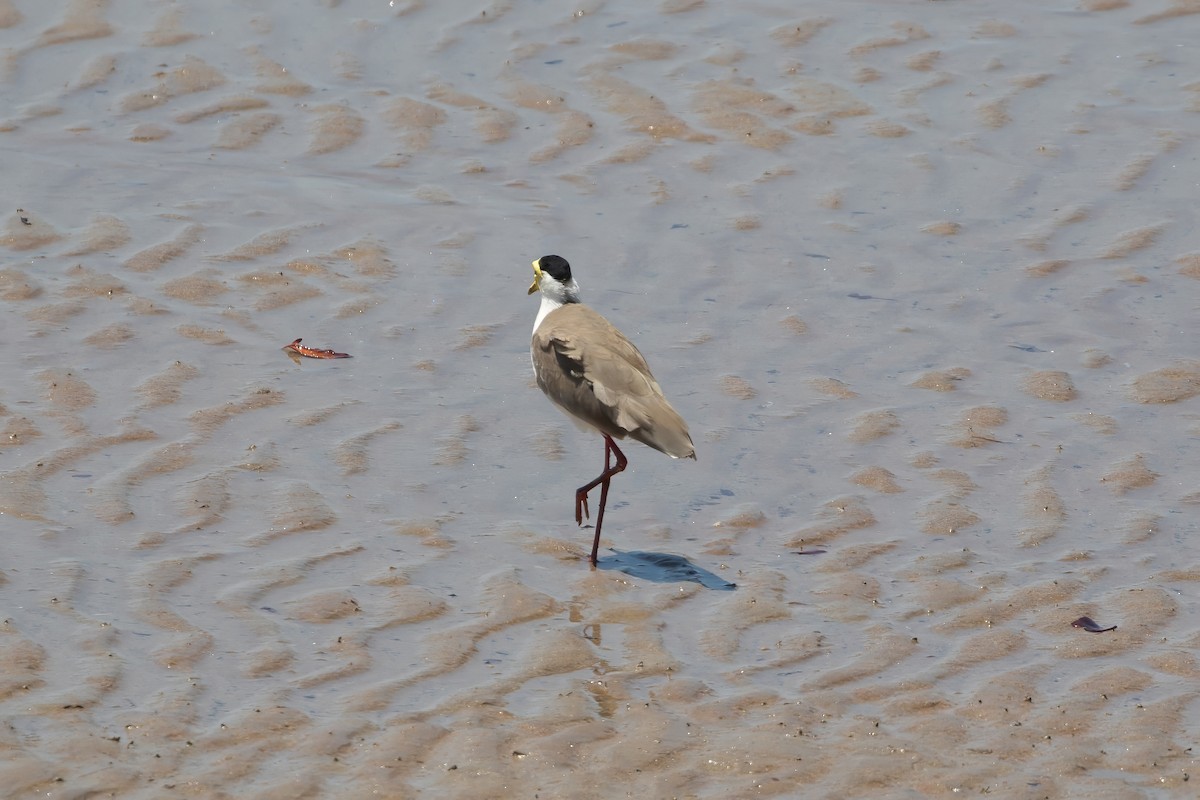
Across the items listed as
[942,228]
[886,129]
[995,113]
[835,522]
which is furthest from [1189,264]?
[835,522]

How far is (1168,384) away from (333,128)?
5371 mm

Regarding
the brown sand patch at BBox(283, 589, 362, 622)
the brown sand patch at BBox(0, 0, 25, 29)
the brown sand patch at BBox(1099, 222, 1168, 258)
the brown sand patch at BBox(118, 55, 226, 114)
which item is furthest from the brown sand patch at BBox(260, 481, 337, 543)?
the brown sand patch at BBox(0, 0, 25, 29)

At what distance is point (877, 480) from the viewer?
8016 mm

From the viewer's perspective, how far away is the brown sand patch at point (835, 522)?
7.53 meters

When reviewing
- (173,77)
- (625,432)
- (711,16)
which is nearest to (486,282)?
(625,432)

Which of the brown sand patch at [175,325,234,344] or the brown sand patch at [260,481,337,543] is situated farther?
the brown sand patch at [175,325,234,344]

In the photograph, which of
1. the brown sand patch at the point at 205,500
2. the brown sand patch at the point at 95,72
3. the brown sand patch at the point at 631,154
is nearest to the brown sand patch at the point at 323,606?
the brown sand patch at the point at 205,500

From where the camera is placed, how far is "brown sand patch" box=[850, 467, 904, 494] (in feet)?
26.1

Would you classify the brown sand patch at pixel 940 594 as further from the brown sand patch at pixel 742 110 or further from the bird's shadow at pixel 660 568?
the brown sand patch at pixel 742 110

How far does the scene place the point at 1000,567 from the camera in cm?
727

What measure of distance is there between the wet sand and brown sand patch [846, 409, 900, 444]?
0.10 feet

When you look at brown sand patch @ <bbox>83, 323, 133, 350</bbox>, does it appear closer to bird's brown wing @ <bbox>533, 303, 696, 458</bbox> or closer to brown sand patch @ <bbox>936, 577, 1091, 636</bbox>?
bird's brown wing @ <bbox>533, 303, 696, 458</bbox>

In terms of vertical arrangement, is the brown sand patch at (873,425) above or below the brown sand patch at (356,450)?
below

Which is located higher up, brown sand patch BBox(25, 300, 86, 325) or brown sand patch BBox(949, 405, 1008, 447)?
brown sand patch BBox(25, 300, 86, 325)
